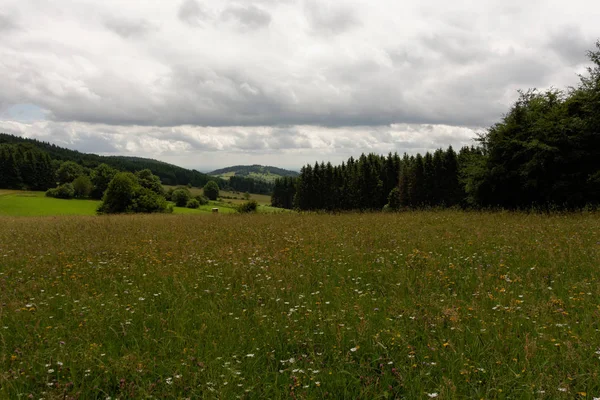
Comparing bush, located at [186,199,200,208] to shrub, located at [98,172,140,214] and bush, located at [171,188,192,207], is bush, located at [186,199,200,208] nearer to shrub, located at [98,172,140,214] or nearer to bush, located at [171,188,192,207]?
bush, located at [171,188,192,207]

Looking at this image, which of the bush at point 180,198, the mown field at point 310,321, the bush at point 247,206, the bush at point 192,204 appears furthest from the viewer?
the bush at point 180,198

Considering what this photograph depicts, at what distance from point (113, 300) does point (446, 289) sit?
5.13 meters

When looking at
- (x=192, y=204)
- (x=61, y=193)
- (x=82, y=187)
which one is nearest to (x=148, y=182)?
(x=192, y=204)

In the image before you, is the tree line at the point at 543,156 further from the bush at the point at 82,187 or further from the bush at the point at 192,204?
the bush at the point at 82,187

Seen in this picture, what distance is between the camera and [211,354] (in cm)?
365

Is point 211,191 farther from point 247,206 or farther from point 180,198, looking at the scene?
point 247,206

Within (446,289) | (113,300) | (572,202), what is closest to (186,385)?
(113,300)

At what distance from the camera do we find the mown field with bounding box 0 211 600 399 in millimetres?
3139

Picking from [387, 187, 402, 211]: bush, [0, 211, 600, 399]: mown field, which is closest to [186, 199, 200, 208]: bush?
[387, 187, 402, 211]: bush

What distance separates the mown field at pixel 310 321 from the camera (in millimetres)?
3139

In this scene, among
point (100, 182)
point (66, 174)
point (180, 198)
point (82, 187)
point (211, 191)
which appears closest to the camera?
point (82, 187)

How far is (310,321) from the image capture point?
4293mm

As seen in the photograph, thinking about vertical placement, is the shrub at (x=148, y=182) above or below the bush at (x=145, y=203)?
above

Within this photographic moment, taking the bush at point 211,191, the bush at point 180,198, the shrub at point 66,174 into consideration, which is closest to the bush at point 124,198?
the bush at point 180,198
